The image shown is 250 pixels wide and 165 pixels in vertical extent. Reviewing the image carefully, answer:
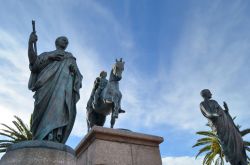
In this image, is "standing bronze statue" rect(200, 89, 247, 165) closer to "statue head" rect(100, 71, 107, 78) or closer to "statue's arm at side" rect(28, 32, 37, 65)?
"statue head" rect(100, 71, 107, 78)

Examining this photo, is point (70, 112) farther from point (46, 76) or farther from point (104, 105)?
point (104, 105)

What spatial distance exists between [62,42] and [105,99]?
106 inches

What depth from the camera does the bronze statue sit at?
331 inches

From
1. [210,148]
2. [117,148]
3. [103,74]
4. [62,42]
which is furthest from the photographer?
[210,148]

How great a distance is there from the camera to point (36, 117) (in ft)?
16.1

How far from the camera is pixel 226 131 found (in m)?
8.61

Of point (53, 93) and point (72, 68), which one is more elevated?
point (72, 68)

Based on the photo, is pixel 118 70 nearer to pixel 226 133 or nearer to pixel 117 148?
pixel 117 148

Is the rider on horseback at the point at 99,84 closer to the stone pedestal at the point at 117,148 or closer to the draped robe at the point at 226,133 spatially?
the stone pedestal at the point at 117,148

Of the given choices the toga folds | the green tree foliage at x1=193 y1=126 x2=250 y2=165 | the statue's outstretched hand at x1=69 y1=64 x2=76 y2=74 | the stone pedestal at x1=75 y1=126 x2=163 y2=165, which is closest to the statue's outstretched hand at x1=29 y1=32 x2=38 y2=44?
the toga folds

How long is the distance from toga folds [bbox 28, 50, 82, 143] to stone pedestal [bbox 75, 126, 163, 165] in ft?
4.41

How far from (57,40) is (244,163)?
5.95 m

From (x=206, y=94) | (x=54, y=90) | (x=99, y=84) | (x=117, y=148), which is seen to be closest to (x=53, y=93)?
(x=54, y=90)

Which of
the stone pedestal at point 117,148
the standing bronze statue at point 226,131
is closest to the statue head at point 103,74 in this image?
the stone pedestal at point 117,148
